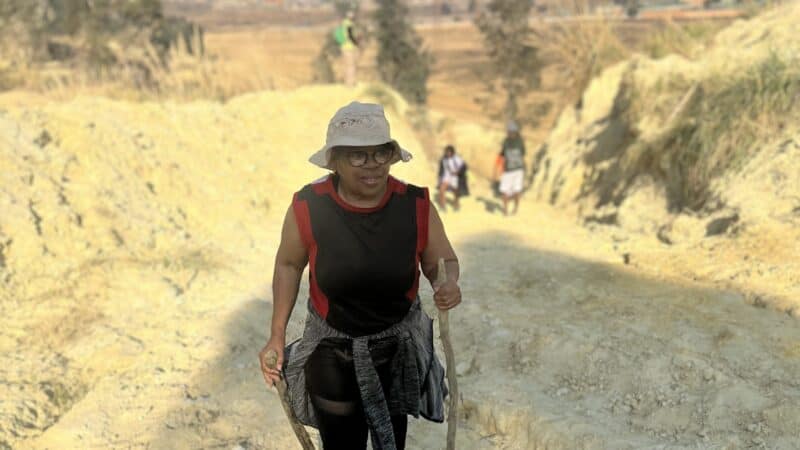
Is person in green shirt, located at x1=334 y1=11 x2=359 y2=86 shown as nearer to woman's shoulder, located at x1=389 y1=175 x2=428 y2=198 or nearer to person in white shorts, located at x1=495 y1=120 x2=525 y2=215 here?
person in white shorts, located at x1=495 y1=120 x2=525 y2=215

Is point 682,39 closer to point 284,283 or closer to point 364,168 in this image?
point 364,168

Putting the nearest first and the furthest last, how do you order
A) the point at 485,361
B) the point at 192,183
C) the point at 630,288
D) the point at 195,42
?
1. the point at 485,361
2. the point at 630,288
3. the point at 192,183
4. the point at 195,42

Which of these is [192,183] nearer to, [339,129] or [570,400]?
[570,400]

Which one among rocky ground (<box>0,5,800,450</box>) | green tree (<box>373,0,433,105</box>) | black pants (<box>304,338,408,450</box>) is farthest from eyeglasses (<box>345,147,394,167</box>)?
green tree (<box>373,0,433,105</box>)

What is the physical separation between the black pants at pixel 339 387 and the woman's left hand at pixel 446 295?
7.9 inches

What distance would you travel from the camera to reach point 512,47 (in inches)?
891

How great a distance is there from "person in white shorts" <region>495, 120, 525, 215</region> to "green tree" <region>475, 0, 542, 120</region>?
13879 mm

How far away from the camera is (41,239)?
543 centimetres

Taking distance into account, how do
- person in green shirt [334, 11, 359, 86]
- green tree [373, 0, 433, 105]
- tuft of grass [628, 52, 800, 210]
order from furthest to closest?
1. green tree [373, 0, 433, 105]
2. person in green shirt [334, 11, 359, 86]
3. tuft of grass [628, 52, 800, 210]

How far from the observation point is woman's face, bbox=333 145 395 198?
2.04 meters

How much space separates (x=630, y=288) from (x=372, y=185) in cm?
349

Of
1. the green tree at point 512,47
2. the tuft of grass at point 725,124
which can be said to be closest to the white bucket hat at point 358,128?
the tuft of grass at point 725,124

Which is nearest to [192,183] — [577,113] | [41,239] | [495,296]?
[41,239]

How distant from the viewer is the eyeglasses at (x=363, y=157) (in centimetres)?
204
